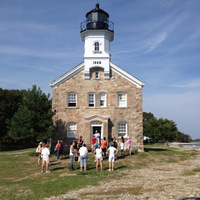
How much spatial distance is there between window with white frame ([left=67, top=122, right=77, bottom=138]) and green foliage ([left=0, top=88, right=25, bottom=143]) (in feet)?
61.8

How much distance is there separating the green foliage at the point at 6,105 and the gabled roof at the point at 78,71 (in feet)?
60.4

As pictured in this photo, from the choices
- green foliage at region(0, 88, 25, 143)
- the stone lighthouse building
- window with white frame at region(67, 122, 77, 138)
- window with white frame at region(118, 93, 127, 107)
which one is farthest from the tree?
green foliage at region(0, 88, 25, 143)

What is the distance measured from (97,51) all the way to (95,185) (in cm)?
1627

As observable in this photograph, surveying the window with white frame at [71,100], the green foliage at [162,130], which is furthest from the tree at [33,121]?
the green foliage at [162,130]

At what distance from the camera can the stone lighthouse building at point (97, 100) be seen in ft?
75.4

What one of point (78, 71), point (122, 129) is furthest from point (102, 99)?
point (78, 71)

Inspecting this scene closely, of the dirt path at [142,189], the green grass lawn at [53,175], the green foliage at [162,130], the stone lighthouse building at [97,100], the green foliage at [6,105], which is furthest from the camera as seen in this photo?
the green foliage at [162,130]

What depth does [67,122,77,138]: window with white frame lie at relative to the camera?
23.1 meters

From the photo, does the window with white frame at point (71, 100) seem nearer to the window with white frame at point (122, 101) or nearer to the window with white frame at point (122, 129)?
the window with white frame at point (122, 101)

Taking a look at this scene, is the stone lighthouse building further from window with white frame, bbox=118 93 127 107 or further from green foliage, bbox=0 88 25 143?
green foliage, bbox=0 88 25 143

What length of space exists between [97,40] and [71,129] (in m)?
9.98

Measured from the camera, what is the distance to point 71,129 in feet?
76.1

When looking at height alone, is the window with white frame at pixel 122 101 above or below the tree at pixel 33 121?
above

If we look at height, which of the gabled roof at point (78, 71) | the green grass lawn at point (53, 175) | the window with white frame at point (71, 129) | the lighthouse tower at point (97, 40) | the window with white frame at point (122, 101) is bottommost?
the green grass lawn at point (53, 175)
